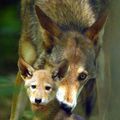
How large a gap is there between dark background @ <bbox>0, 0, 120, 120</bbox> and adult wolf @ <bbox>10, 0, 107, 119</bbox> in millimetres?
175

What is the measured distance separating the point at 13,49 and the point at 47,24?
2908mm

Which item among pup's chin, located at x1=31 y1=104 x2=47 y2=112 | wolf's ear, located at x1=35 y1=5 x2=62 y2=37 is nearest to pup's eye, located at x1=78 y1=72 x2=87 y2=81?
pup's chin, located at x1=31 y1=104 x2=47 y2=112

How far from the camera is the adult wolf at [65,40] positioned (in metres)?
5.37

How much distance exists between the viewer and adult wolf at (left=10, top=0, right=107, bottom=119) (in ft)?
17.6

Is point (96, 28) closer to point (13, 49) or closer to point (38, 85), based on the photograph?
point (38, 85)

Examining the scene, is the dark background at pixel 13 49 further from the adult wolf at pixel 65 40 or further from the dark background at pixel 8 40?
the adult wolf at pixel 65 40

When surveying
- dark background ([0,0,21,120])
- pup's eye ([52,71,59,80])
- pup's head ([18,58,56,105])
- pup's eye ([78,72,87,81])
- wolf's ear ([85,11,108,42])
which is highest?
wolf's ear ([85,11,108,42])

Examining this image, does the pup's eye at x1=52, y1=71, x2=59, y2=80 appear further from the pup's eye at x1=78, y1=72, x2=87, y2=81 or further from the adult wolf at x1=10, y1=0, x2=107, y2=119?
the pup's eye at x1=78, y1=72, x2=87, y2=81

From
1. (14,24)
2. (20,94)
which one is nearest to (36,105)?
(20,94)

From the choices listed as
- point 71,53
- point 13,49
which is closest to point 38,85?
point 71,53

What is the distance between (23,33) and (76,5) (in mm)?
476

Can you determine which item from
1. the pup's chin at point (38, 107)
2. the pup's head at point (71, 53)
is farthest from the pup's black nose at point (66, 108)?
the pup's chin at point (38, 107)

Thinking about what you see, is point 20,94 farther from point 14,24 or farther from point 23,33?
point 14,24

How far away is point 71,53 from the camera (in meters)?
5.62
